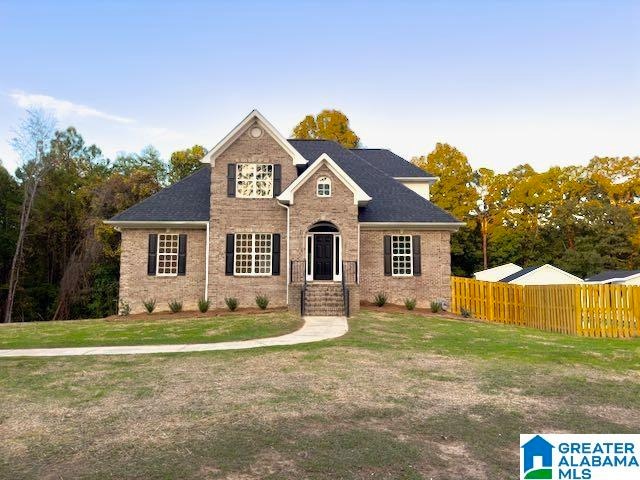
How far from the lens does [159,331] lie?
46.0 feet

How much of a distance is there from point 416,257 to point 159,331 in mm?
11456

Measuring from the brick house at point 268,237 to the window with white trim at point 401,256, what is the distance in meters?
0.05

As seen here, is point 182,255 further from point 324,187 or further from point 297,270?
point 324,187

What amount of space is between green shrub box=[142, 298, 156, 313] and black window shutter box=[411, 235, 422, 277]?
11.7 metres

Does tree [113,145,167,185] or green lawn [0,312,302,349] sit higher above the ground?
tree [113,145,167,185]

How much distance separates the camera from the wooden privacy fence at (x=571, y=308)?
47.1 feet

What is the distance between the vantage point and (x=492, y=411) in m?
5.71

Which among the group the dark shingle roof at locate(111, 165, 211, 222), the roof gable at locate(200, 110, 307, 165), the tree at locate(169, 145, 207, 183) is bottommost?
the dark shingle roof at locate(111, 165, 211, 222)

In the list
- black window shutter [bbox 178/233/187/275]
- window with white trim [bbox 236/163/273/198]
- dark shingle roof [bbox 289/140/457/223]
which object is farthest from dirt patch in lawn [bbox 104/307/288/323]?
dark shingle roof [bbox 289/140/457/223]

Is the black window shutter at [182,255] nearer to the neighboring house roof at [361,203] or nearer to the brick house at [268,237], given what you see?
the brick house at [268,237]

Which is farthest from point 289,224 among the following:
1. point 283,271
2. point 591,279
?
point 591,279

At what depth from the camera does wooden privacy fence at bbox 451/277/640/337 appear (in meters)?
14.3

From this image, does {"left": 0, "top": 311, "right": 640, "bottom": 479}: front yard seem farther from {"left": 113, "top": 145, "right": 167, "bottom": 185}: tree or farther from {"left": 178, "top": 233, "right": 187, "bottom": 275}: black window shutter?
{"left": 113, "top": 145, "right": 167, "bottom": 185}: tree

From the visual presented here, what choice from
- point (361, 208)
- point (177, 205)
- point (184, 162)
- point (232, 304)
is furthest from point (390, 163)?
point (184, 162)
